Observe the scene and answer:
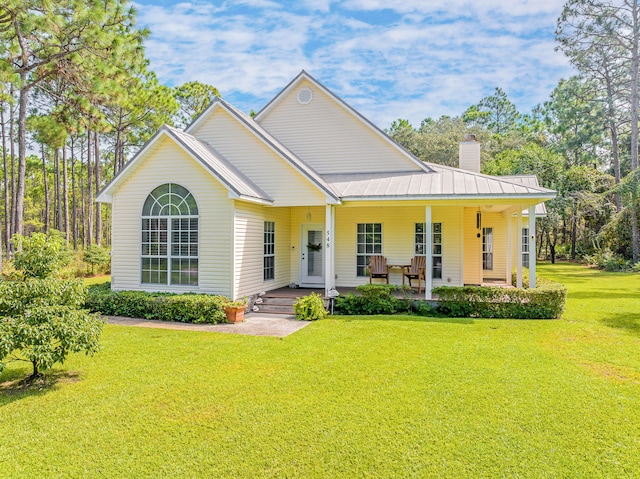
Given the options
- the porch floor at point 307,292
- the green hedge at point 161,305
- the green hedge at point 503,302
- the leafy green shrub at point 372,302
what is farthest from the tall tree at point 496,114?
the green hedge at point 161,305

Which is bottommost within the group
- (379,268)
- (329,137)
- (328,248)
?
(379,268)

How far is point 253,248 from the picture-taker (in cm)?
1152

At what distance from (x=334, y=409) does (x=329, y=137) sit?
11.3 metres

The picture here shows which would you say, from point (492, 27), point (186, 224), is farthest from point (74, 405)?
point (492, 27)

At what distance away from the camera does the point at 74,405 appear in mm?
5129

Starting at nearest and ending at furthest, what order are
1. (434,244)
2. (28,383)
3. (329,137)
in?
1. (28,383)
2. (434,244)
3. (329,137)

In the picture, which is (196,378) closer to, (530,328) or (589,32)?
(530,328)

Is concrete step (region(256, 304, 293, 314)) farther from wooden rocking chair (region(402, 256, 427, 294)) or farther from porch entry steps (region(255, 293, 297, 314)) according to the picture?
wooden rocking chair (region(402, 256, 427, 294))

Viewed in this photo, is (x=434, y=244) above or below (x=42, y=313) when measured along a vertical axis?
above

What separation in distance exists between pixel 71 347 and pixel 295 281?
29.0 feet

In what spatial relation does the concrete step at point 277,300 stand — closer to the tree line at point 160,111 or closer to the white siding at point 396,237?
the white siding at point 396,237

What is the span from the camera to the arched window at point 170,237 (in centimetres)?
1092

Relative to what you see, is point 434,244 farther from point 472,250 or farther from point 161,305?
point 161,305

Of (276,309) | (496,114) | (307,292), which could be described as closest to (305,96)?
(307,292)
